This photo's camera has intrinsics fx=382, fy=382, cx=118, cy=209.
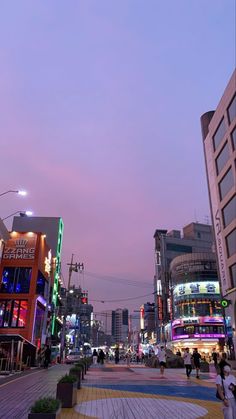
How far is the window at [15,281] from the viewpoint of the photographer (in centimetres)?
4456

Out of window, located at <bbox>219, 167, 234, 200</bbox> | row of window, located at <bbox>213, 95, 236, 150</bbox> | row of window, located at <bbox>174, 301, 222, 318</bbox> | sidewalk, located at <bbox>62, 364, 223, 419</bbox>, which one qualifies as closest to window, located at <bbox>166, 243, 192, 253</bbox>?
row of window, located at <bbox>174, 301, 222, 318</bbox>

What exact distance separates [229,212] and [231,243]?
11.9 feet

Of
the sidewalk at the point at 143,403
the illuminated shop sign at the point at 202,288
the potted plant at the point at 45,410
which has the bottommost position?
the sidewalk at the point at 143,403

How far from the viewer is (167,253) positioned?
11306 cm

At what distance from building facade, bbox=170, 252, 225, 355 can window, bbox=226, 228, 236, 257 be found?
3783cm

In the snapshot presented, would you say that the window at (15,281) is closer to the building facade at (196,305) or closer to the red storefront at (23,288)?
the red storefront at (23,288)

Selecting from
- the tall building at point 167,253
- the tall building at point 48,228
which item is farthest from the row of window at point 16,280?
the tall building at point 167,253

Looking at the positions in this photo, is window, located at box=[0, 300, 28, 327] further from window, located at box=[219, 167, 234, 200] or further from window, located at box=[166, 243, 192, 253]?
window, located at box=[166, 243, 192, 253]

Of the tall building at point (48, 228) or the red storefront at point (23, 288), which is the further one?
the tall building at point (48, 228)

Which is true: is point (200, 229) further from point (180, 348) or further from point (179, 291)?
point (180, 348)

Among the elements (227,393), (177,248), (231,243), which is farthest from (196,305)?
(227,393)

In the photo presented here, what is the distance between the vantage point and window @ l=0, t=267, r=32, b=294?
44.6 m

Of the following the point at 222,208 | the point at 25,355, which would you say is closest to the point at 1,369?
the point at 25,355

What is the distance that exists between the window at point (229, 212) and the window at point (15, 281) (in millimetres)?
24534
